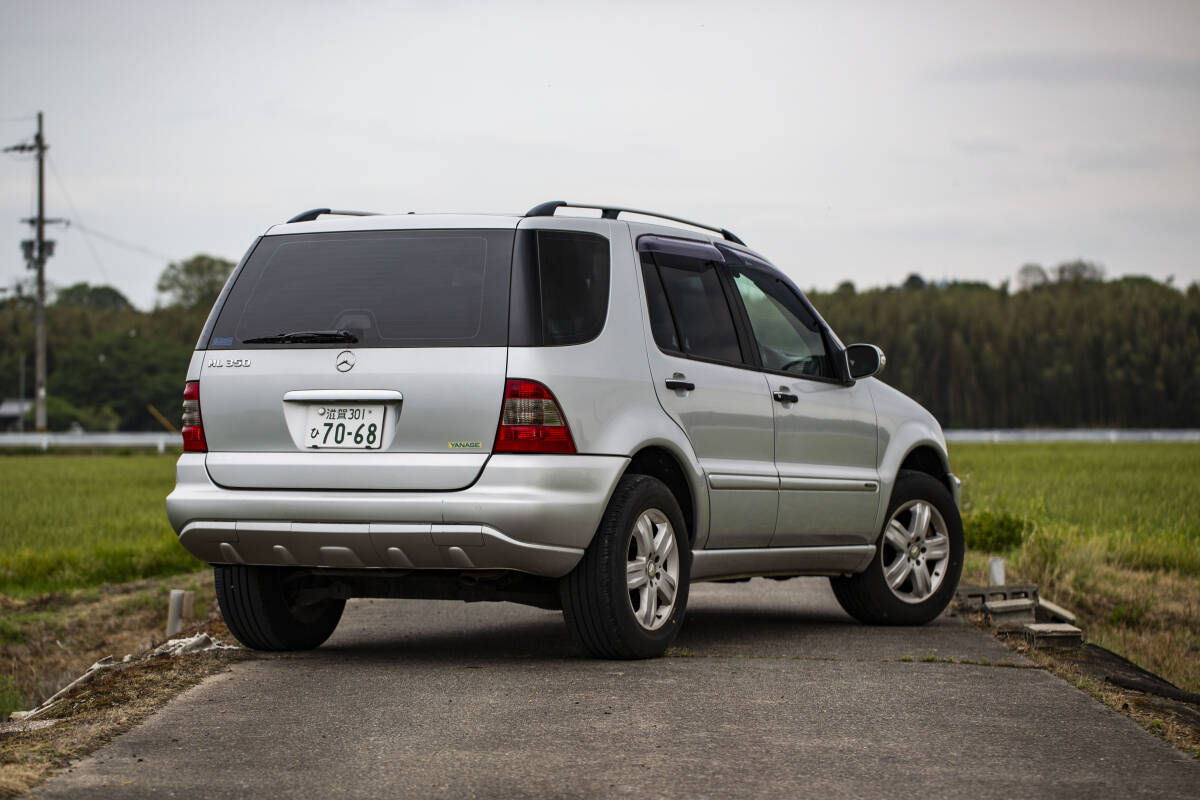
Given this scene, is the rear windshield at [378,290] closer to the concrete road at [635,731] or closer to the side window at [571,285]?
the side window at [571,285]

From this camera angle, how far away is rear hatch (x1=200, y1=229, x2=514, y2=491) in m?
6.64

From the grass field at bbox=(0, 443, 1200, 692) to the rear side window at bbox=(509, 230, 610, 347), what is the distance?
14.4 feet

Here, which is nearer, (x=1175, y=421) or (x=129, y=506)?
(x=129, y=506)

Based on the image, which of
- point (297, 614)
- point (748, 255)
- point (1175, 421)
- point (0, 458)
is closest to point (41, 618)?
point (297, 614)

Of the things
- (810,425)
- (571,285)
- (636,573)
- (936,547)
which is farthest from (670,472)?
(936,547)

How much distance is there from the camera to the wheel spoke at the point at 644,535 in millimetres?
7105

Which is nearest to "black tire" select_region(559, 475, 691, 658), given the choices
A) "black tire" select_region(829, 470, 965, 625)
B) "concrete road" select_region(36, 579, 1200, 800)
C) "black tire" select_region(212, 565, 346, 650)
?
"concrete road" select_region(36, 579, 1200, 800)

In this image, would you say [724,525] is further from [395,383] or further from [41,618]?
[41,618]

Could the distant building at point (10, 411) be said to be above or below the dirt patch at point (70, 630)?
above

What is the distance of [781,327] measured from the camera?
862 centimetres

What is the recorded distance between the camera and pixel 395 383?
671 cm

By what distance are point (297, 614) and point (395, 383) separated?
1736 mm

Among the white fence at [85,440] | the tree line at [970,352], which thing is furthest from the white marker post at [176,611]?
the tree line at [970,352]

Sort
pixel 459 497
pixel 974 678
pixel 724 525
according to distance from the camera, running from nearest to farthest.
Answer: pixel 459 497, pixel 974 678, pixel 724 525
